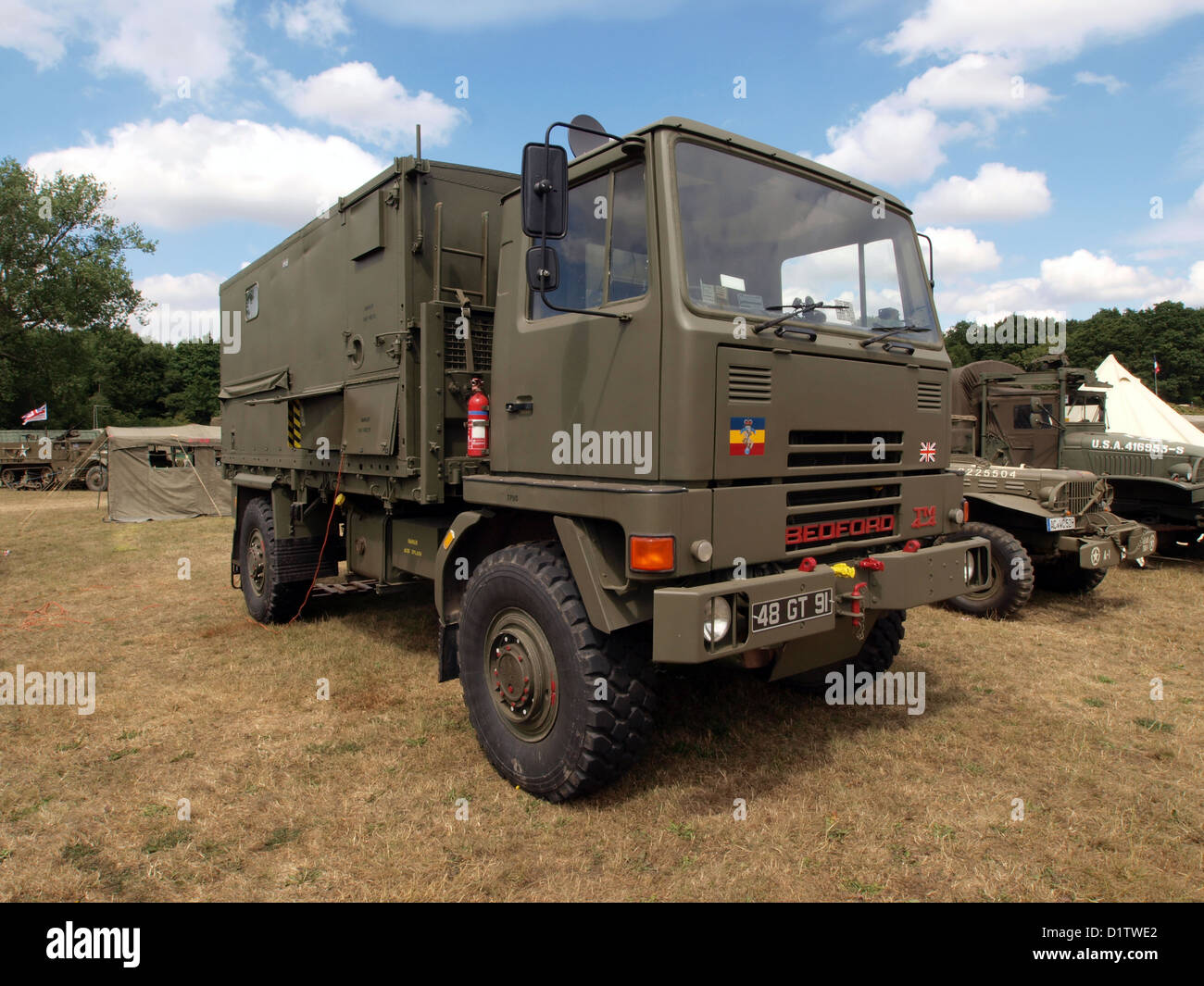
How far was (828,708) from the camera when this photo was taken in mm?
4906

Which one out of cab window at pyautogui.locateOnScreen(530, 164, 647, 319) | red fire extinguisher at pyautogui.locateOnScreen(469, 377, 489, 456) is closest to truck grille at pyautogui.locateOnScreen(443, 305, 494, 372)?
red fire extinguisher at pyautogui.locateOnScreen(469, 377, 489, 456)

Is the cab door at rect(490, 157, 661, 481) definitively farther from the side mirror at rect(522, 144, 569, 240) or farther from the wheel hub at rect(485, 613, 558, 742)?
the wheel hub at rect(485, 613, 558, 742)

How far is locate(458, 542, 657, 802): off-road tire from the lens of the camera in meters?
3.42

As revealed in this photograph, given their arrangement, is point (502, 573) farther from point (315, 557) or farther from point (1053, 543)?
point (1053, 543)

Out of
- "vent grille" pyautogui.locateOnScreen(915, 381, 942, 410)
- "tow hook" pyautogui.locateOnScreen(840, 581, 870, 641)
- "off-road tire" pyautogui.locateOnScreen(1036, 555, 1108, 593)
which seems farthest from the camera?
"off-road tire" pyautogui.locateOnScreen(1036, 555, 1108, 593)

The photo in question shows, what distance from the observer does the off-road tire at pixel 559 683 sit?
11.2 ft

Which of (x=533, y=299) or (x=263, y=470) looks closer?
(x=533, y=299)

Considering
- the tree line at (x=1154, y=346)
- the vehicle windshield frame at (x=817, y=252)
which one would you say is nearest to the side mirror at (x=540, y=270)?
the vehicle windshield frame at (x=817, y=252)

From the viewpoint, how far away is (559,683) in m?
3.56

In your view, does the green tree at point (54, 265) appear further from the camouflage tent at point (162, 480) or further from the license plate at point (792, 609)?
the license plate at point (792, 609)

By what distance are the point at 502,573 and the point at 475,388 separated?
1.22m

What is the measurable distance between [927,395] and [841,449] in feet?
2.86

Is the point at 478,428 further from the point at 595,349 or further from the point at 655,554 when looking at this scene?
the point at 655,554
